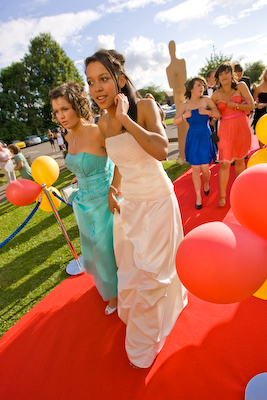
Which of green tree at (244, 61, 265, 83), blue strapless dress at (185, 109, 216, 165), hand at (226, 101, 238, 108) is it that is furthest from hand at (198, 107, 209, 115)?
green tree at (244, 61, 265, 83)

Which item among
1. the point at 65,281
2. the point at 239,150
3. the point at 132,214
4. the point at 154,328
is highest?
the point at 132,214

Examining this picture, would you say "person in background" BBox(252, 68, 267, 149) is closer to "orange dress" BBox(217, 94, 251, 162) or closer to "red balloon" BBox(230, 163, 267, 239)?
"orange dress" BBox(217, 94, 251, 162)

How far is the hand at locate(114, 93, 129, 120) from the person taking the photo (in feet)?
4.70

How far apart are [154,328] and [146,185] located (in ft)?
3.39

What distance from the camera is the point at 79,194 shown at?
7.52 ft

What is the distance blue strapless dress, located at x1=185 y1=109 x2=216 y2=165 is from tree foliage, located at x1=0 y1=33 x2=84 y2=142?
34.1 meters

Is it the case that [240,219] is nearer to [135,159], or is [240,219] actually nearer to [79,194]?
[135,159]

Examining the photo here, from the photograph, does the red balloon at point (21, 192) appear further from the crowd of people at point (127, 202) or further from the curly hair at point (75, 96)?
the curly hair at point (75, 96)

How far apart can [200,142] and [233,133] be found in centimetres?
49

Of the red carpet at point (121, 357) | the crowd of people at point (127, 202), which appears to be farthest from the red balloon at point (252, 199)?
the red carpet at point (121, 357)

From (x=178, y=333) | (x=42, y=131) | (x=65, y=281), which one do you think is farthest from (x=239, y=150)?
(x=42, y=131)

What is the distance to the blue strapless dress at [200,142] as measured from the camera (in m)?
3.67

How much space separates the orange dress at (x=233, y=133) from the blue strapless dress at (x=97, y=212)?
6.71 ft

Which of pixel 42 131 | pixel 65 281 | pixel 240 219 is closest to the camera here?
pixel 240 219
